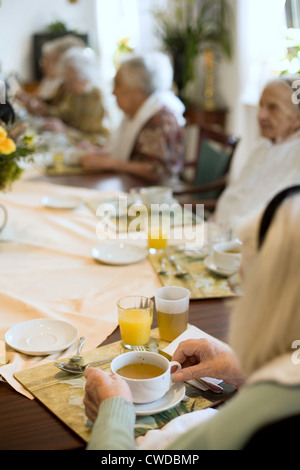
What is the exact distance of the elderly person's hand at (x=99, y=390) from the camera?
3.10 ft

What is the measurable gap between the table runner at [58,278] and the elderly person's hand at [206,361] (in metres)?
0.23

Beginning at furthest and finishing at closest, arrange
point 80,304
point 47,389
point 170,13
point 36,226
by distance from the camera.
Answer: point 170,13
point 36,226
point 80,304
point 47,389

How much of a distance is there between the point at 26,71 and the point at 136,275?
20.2ft

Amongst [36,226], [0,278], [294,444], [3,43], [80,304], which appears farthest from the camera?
[3,43]

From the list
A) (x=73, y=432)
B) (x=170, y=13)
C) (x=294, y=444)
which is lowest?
(x=73, y=432)

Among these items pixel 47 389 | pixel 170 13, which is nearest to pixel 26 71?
pixel 170 13

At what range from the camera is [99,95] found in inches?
176

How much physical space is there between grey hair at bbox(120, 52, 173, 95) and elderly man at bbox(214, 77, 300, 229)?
0.85 m

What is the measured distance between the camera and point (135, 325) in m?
1.22

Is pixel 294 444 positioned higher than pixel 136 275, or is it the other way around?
pixel 294 444

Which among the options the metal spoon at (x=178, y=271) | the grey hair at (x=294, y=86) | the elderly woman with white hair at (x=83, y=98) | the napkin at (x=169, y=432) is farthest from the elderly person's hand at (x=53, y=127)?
the napkin at (x=169, y=432)

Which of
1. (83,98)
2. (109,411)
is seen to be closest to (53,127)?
(83,98)

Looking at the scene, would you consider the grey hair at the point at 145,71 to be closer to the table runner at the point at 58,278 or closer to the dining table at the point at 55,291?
the dining table at the point at 55,291

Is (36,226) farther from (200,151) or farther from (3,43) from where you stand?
(3,43)
